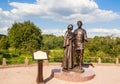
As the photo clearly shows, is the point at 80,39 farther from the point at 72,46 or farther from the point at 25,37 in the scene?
the point at 25,37

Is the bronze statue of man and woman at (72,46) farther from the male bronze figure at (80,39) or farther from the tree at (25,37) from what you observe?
the tree at (25,37)

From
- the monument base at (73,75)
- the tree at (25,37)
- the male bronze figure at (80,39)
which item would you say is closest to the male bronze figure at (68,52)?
the monument base at (73,75)

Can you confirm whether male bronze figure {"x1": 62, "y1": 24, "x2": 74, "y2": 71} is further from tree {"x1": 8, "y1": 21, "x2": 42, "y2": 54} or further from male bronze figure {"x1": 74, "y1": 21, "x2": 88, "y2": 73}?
tree {"x1": 8, "y1": 21, "x2": 42, "y2": 54}

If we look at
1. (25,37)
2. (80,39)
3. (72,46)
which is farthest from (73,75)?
(25,37)

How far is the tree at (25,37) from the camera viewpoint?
4072cm

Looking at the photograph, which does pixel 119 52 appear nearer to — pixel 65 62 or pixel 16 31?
pixel 65 62

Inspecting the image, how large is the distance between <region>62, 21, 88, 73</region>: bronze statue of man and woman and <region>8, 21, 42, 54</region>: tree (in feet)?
89.6

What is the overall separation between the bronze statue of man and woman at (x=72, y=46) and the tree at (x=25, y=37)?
27315mm

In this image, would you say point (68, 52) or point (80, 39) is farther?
point (80, 39)

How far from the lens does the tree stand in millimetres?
40716

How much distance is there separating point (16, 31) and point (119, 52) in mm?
22709

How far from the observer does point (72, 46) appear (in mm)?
12555

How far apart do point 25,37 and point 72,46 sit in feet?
102

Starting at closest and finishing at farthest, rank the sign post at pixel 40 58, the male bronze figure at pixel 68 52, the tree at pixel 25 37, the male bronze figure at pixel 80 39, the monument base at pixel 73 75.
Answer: the sign post at pixel 40 58
the monument base at pixel 73 75
the male bronze figure at pixel 68 52
the male bronze figure at pixel 80 39
the tree at pixel 25 37
